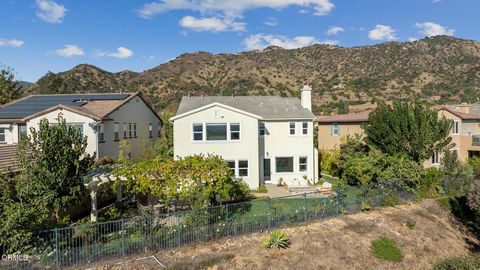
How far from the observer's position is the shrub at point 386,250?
17734 millimetres

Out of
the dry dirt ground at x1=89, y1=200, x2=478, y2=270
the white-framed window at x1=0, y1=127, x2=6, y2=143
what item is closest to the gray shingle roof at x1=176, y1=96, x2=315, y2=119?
the dry dirt ground at x1=89, y1=200, x2=478, y2=270

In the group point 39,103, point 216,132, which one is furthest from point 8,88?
point 216,132

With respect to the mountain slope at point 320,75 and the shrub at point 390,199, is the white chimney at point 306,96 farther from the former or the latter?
the mountain slope at point 320,75

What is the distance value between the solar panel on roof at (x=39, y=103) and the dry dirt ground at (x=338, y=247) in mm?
21894

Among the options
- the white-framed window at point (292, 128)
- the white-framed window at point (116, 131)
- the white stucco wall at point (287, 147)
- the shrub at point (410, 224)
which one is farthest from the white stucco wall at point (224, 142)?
the shrub at point (410, 224)

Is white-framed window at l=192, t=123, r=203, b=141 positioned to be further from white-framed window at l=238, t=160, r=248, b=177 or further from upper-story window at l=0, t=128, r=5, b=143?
upper-story window at l=0, t=128, r=5, b=143

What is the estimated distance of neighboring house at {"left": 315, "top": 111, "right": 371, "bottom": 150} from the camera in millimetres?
36062

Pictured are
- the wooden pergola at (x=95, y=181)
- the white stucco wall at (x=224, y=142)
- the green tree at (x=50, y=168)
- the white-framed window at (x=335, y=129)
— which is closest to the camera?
→ the green tree at (x=50, y=168)

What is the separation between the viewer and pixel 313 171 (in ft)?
98.9

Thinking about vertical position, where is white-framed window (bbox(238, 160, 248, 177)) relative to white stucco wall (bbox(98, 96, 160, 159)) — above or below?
below

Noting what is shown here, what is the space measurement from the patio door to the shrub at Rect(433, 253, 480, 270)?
14428 millimetres

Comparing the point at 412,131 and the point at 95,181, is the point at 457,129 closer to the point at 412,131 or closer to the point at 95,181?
the point at 412,131

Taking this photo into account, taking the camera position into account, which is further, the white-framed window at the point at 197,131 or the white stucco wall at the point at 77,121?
the white stucco wall at the point at 77,121

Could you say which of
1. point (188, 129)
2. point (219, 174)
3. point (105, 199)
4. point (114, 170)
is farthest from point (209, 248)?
point (188, 129)
